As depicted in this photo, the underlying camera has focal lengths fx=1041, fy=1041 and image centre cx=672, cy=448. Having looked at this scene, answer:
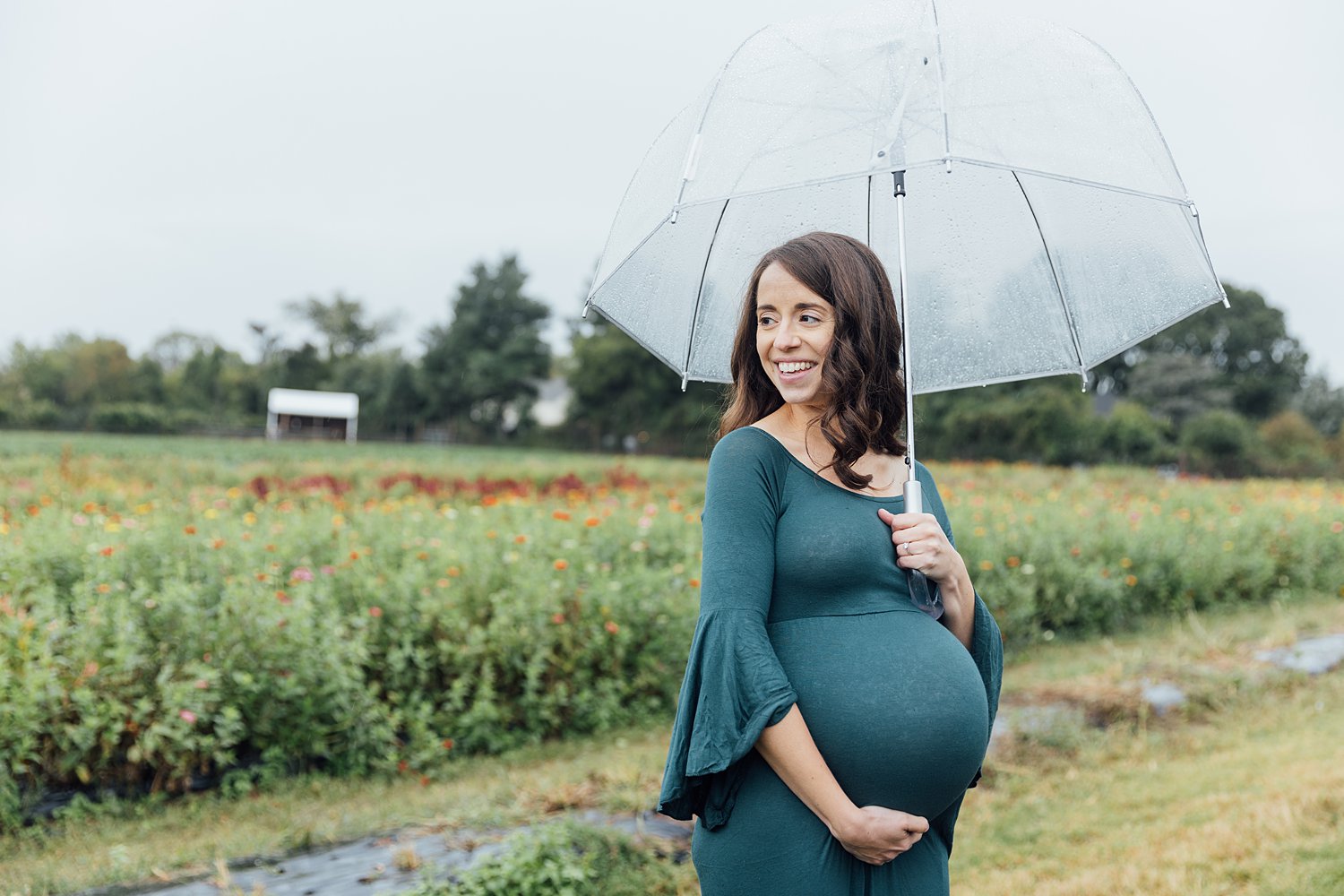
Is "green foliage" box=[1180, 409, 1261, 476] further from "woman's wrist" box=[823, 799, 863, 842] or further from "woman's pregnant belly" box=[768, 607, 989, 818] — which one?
"woman's wrist" box=[823, 799, 863, 842]

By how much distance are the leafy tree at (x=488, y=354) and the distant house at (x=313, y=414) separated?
4799mm

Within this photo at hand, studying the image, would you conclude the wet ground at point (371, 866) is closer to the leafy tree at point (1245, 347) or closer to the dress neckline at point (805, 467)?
the dress neckline at point (805, 467)

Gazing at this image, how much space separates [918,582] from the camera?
1.84m

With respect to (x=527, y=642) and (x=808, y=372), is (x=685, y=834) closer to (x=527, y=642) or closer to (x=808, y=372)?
(x=527, y=642)

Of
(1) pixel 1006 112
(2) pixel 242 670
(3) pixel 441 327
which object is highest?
(3) pixel 441 327

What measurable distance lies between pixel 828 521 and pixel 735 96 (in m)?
0.91

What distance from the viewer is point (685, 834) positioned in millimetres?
3791

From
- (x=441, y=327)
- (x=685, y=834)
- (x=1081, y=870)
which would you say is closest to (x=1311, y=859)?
(x=1081, y=870)

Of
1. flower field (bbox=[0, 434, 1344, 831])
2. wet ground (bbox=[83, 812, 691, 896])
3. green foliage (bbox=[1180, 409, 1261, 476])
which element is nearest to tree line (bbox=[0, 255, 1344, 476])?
green foliage (bbox=[1180, 409, 1261, 476])

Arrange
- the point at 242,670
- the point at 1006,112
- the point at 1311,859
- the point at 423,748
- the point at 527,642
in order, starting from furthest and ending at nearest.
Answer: the point at 527,642 < the point at 423,748 < the point at 242,670 < the point at 1311,859 < the point at 1006,112

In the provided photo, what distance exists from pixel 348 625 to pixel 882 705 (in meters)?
4.09

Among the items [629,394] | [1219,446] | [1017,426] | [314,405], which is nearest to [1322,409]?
[1219,446]

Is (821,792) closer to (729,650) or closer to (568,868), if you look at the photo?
(729,650)

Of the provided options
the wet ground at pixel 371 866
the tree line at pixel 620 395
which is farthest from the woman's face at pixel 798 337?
the tree line at pixel 620 395
